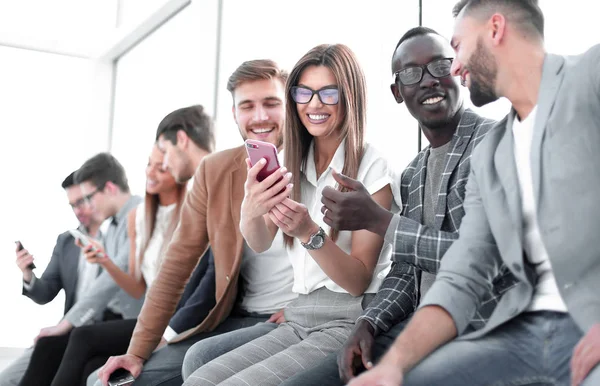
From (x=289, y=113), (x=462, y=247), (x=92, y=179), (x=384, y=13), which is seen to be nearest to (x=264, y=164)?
(x=289, y=113)

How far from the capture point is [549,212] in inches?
56.4

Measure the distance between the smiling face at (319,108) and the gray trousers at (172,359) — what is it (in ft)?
2.36

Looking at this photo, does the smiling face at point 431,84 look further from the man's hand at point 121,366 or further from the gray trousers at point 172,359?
the man's hand at point 121,366

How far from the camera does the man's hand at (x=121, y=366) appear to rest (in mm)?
2463

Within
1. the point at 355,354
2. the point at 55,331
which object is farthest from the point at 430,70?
the point at 55,331

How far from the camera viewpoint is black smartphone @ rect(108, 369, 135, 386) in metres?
2.44

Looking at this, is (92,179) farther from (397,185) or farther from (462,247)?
(462,247)

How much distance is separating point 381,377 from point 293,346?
0.66 metres

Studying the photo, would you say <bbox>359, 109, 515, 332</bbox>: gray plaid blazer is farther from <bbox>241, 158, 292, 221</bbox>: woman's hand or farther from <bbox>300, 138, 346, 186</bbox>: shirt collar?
<bbox>241, 158, 292, 221</bbox>: woman's hand

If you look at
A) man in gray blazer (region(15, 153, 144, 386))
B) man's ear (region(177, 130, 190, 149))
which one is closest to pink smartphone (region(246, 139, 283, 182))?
man's ear (region(177, 130, 190, 149))

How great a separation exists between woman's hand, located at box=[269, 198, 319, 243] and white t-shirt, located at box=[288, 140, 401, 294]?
0.65 feet

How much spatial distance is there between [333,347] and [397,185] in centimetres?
52

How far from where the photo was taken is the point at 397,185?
6.95 feet

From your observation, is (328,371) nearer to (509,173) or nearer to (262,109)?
(509,173)
